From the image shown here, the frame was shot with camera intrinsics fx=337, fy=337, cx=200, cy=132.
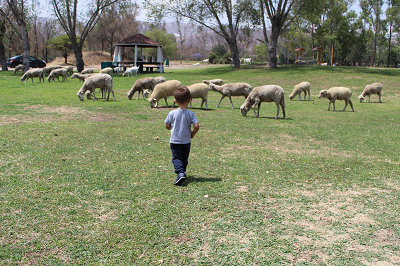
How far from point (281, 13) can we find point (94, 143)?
33.1 metres

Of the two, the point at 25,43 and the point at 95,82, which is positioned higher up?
the point at 25,43

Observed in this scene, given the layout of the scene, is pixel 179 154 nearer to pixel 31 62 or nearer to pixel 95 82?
pixel 95 82

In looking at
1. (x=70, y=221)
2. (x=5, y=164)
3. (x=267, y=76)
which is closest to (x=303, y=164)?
(x=70, y=221)

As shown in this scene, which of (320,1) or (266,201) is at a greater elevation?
(320,1)

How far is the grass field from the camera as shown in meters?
3.81

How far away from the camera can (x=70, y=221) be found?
174 inches

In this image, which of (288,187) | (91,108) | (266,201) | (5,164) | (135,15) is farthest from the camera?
(135,15)

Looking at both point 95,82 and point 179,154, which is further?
point 95,82

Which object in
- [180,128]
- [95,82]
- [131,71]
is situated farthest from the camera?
[131,71]

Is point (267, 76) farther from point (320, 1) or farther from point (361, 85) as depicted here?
point (320, 1)

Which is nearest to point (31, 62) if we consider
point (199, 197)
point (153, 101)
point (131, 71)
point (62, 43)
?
point (62, 43)

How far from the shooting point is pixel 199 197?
539 cm

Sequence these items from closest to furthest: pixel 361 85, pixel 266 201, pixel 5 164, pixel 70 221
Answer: pixel 70 221
pixel 266 201
pixel 5 164
pixel 361 85

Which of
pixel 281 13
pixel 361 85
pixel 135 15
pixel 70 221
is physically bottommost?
pixel 70 221
